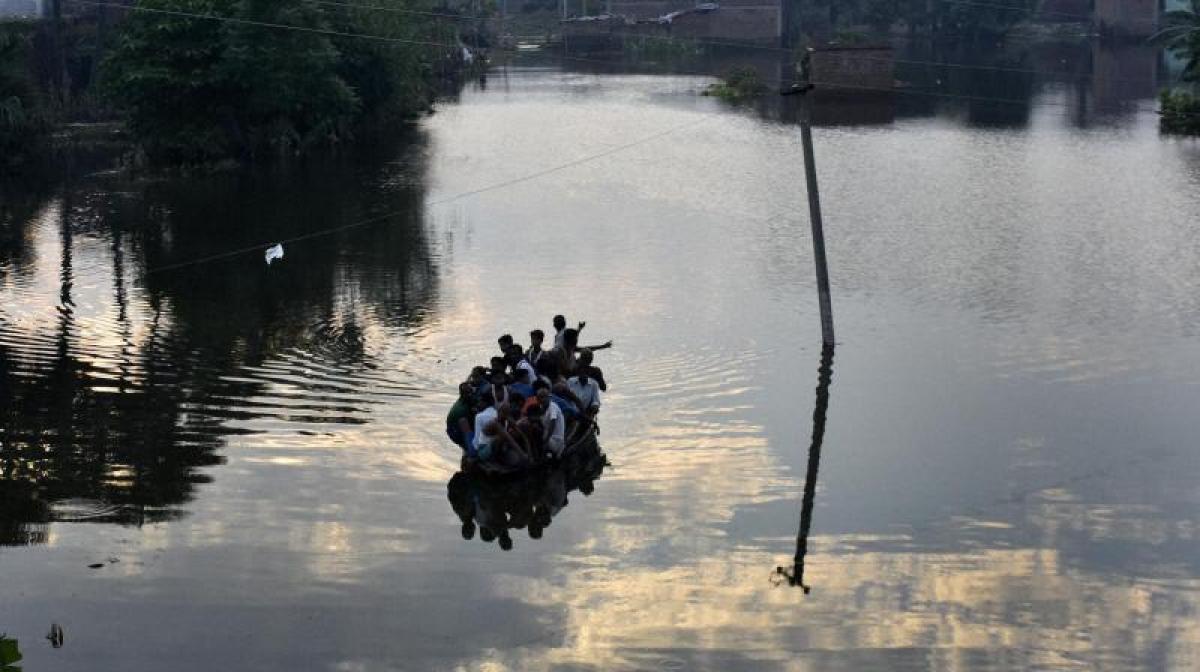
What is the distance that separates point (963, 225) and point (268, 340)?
2123 centimetres

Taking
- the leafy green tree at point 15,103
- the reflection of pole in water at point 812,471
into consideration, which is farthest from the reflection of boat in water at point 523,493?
the leafy green tree at point 15,103

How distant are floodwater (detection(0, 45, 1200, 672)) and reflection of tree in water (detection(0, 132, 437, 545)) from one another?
0.40ft

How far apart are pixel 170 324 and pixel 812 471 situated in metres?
15.8

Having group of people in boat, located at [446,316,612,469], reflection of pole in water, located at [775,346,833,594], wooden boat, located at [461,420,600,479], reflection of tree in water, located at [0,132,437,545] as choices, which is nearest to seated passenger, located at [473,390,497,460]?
group of people in boat, located at [446,316,612,469]

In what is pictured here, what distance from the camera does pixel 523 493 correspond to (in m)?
23.8

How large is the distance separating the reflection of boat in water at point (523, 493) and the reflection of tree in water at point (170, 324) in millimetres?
3885

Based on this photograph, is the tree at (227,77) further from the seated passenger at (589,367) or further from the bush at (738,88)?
the seated passenger at (589,367)

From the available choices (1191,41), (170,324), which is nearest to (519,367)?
(170,324)

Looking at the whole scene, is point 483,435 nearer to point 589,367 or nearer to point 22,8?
point 589,367

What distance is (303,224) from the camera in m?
49.6

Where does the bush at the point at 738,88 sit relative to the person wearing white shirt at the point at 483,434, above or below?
above

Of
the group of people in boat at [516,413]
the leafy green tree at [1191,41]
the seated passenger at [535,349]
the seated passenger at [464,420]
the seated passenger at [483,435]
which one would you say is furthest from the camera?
the leafy green tree at [1191,41]

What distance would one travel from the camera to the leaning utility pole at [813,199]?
29672mm

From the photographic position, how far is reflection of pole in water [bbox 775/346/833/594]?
20422 millimetres
